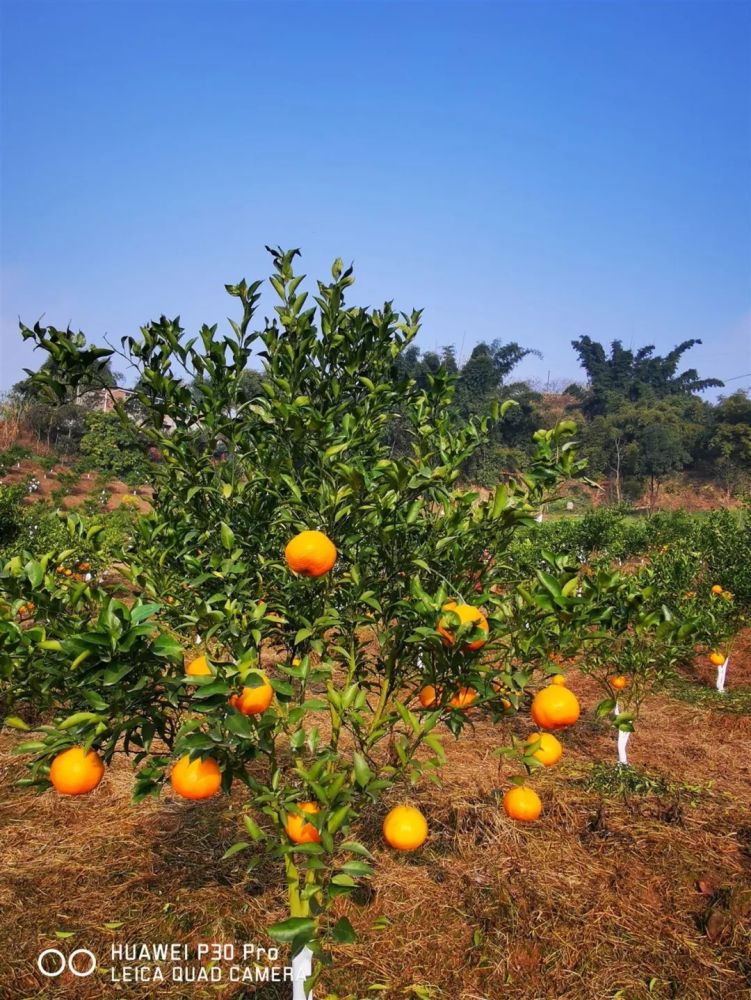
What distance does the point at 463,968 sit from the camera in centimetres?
257

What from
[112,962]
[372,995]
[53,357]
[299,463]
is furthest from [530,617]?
[112,962]

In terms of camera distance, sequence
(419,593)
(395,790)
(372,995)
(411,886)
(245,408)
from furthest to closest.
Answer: (395,790), (411,886), (372,995), (245,408), (419,593)

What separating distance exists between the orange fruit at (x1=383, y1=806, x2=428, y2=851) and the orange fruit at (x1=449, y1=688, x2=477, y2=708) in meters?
0.53

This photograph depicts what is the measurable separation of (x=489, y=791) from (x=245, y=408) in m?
3.16

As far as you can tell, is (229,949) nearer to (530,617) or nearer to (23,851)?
(23,851)

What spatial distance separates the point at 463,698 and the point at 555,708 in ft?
0.84

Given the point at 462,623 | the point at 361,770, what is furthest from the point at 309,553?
the point at 361,770

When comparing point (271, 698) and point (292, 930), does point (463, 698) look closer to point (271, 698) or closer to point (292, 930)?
point (271, 698)

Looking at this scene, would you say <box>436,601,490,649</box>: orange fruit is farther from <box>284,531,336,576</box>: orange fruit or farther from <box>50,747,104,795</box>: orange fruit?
<box>50,747,104,795</box>: orange fruit

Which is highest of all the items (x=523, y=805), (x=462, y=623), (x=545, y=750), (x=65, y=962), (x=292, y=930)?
(x=462, y=623)

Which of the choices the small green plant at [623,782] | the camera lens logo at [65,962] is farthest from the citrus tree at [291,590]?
the small green plant at [623,782]

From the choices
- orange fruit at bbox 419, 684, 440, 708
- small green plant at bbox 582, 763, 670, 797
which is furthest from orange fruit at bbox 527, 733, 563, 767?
small green plant at bbox 582, 763, 670, 797

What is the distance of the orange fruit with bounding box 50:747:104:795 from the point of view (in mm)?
1502

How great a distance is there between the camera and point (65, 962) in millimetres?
2557
